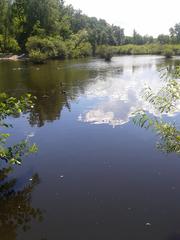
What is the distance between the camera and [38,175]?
1105 cm

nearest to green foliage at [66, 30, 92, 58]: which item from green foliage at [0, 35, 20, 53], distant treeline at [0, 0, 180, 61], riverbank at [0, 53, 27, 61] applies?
distant treeline at [0, 0, 180, 61]

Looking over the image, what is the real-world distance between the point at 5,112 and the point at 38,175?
3.93 m

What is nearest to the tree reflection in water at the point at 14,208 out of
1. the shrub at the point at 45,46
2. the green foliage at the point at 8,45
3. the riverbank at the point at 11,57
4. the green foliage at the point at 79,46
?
the shrub at the point at 45,46

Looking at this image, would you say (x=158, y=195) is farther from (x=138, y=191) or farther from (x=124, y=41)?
(x=124, y=41)

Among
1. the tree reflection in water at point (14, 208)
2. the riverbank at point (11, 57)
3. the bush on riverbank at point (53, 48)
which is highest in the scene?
the bush on riverbank at point (53, 48)

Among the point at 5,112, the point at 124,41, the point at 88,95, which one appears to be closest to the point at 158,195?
the point at 5,112

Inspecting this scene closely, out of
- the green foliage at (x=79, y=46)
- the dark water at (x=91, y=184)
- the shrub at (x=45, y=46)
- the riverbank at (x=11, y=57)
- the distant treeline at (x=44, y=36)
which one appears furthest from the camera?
the green foliage at (x=79, y=46)

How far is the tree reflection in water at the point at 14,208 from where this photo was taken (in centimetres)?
820

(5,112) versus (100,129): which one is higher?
(5,112)

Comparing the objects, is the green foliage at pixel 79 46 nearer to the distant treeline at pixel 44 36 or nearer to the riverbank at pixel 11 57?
the distant treeline at pixel 44 36

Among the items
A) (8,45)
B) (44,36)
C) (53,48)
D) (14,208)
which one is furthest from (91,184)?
(8,45)

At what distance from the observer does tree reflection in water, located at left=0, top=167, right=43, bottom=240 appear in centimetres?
820

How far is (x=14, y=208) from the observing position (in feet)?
29.8

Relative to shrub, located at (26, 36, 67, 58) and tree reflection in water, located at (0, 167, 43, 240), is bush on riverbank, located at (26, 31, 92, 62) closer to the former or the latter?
shrub, located at (26, 36, 67, 58)
